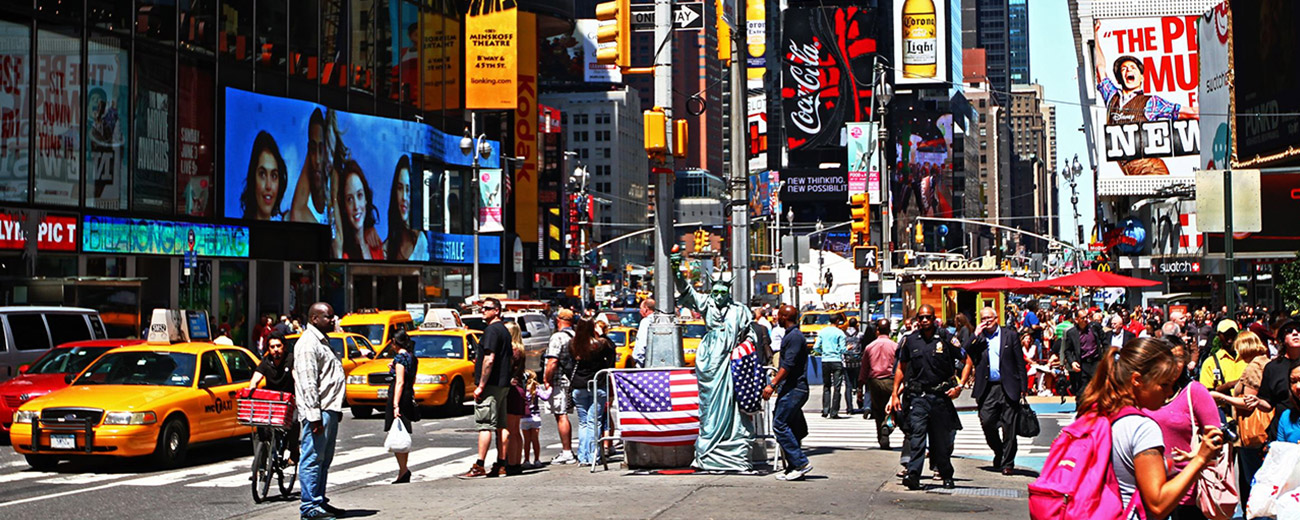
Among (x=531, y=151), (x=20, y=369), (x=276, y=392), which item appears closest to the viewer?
(x=276, y=392)

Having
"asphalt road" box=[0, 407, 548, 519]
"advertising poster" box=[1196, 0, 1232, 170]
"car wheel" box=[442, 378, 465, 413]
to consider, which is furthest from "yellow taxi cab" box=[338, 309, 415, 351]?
"advertising poster" box=[1196, 0, 1232, 170]

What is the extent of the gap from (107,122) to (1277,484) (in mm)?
39513

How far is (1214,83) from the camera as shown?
49125 millimetres

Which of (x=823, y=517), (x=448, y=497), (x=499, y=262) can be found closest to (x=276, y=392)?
(x=448, y=497)

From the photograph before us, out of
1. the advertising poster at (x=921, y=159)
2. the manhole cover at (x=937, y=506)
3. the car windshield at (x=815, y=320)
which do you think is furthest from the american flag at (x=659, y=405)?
the advertising poster at (x=921, y=159)

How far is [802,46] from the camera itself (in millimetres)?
162375

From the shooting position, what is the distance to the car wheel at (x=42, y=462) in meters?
17.2

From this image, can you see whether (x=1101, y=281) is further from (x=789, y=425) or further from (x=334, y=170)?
(x=334, y=170)

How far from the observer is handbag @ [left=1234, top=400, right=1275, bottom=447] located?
1104cm

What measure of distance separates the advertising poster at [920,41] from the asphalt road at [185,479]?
139 m

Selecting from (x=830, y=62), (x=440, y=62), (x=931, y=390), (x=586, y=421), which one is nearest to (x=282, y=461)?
(x=586, y=421)

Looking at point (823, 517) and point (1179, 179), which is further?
point (1179, 179)

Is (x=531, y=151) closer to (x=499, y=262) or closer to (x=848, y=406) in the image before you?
(x=499, y=262)

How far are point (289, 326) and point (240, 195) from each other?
19186 millimetres
